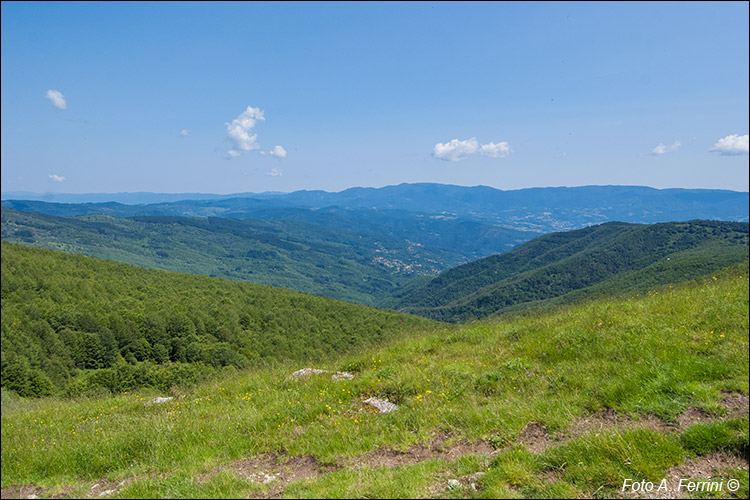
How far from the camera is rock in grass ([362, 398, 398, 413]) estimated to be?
7.15 m

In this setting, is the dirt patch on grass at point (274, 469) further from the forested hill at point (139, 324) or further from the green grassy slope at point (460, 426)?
the forested hill at point (139, 324)

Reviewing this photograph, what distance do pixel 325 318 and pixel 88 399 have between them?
249 ft

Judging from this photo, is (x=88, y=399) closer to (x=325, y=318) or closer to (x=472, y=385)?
(x=472, y=385)

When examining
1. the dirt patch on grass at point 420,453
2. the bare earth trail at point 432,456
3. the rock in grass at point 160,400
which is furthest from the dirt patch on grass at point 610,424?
the rock in grass at point 160,400

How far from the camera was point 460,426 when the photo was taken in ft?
19.9

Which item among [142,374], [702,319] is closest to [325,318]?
[142,374]

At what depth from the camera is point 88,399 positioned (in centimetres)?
1045

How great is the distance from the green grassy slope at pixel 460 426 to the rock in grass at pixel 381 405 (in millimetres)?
275

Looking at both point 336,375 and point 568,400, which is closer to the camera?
point 568,400

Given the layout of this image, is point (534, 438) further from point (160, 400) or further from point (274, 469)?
point (160, 400)

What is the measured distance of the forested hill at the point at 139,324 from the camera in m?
8.52

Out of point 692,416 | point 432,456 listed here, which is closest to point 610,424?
point 692,416

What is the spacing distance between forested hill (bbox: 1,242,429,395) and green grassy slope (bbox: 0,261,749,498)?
2177 mm

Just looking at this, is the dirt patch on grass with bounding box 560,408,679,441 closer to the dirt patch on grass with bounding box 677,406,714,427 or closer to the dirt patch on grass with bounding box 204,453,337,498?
the dirt patch on grass with bounding box 677,406,714,427
